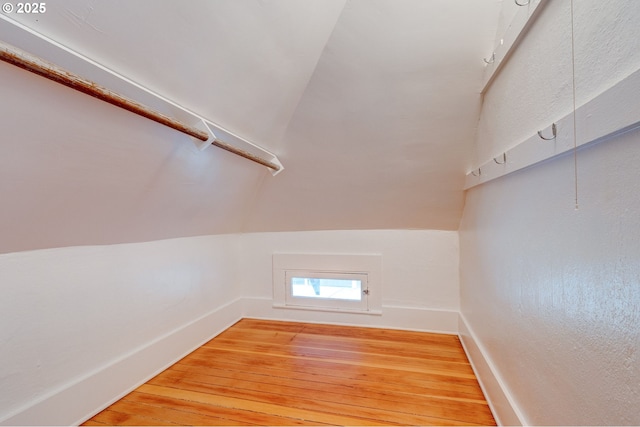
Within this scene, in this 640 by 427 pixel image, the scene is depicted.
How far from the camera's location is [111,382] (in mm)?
1610

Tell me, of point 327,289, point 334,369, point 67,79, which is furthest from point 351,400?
point 67,79

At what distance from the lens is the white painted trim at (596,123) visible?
1.84ft

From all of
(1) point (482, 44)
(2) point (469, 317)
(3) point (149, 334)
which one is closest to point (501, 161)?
(1) point (482, 44)

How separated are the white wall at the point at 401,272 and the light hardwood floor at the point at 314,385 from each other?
0.69ft

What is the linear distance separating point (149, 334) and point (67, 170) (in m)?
1.23

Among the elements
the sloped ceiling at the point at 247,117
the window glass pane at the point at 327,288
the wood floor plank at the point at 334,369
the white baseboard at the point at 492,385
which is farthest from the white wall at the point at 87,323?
the white baseboard at the point at 492,385

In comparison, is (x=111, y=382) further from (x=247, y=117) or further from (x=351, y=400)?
(x=247, y=117)

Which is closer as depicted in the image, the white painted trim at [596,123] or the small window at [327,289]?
the white painted trim at [596,123]

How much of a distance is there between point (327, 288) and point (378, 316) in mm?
549

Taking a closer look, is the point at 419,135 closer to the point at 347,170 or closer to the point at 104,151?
the point at 347,170

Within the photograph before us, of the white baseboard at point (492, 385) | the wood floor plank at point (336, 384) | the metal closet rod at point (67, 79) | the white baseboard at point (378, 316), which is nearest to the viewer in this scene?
the metal closet rod at point (67, 79)

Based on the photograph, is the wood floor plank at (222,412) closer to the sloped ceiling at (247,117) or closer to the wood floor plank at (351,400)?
the wood floor plank at (351,400)

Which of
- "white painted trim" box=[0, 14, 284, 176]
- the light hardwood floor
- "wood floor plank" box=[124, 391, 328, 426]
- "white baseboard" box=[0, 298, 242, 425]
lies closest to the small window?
the light hardwood floor

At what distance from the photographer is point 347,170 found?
2230mm
